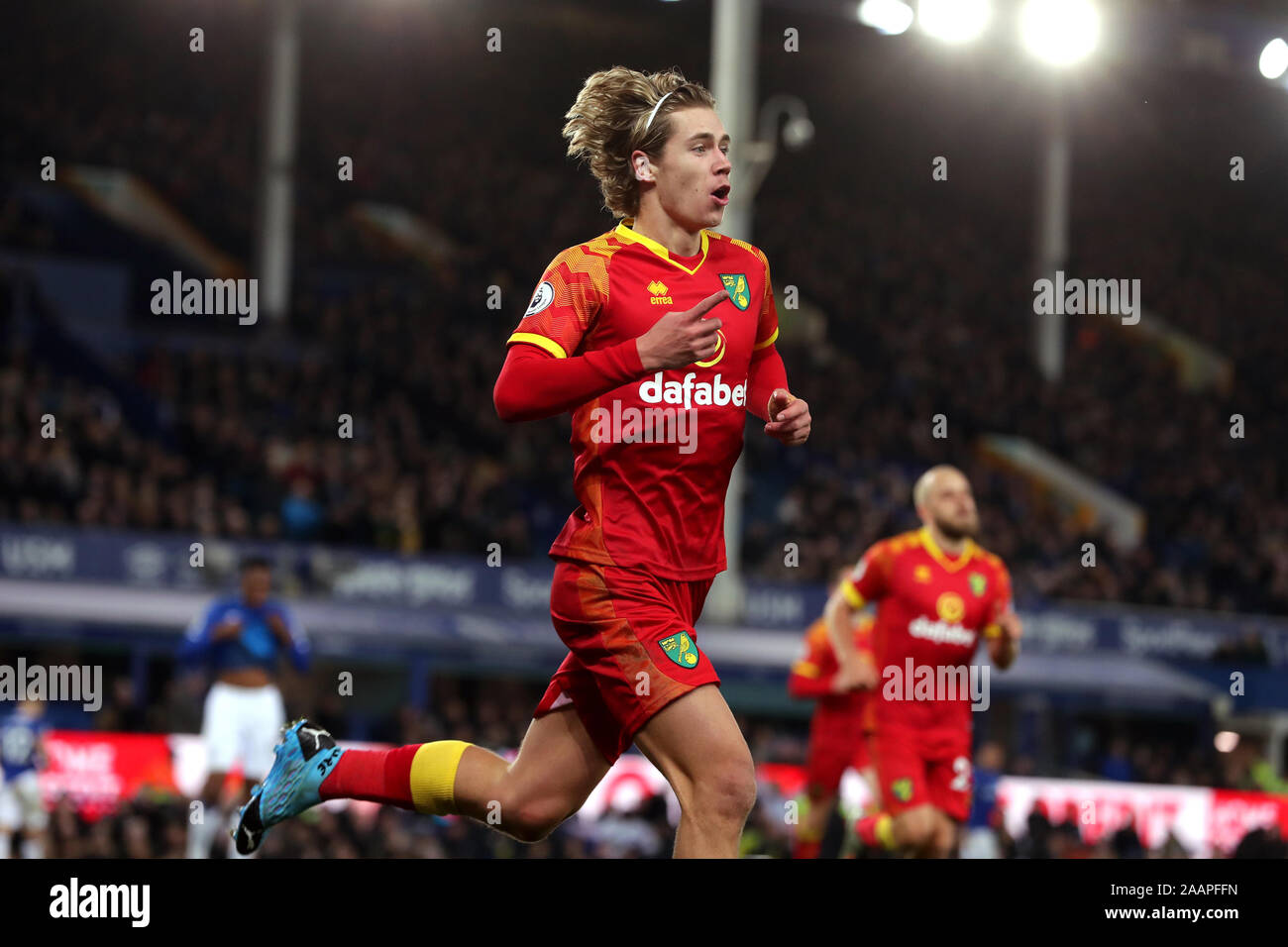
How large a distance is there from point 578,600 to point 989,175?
3242cm

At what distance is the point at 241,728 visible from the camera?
1090 centimetres

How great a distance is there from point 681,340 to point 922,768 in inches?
178

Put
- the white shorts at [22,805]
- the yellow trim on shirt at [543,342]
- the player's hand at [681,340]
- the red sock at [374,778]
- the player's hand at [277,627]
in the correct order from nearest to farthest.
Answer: the player's hand at [681,340]
the yellow trim on shirt at [543,342]
the red sock at [374,778]
the player's hand at [277,627]
the white shorts at [22,805]

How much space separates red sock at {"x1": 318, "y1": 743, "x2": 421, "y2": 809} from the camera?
4.95m

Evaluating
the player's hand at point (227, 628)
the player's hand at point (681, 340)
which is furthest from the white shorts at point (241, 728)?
the player's hand at point (681, 340)

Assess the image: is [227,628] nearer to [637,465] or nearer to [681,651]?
[637,465]

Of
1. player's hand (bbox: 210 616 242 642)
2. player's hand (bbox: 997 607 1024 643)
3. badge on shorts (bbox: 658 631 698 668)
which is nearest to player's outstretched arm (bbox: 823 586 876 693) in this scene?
player's hand (bbox: 997 607 1024 643)

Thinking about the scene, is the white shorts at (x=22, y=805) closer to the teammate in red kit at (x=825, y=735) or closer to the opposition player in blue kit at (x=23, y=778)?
the opposition player in blue kit at (x=23, y=778)

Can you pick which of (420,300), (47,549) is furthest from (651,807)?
(420,300)

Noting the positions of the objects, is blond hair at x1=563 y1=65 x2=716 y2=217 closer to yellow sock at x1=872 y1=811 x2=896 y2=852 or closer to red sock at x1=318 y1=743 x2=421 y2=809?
red sock at x1=318 y1=743 x2=421 y2=809

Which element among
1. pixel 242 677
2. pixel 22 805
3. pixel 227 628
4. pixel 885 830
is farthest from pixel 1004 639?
pixel 22 805

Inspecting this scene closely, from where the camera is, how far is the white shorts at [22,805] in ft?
39.4

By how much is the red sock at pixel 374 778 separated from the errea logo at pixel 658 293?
1491 millimetres

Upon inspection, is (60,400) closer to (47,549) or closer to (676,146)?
(47,549)
